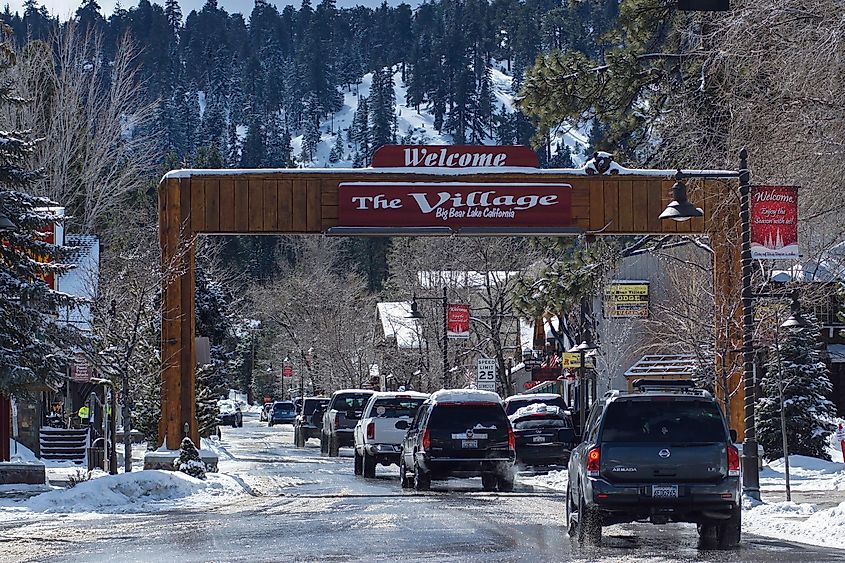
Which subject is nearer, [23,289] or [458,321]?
[23,289]

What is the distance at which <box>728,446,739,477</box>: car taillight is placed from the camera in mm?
16094

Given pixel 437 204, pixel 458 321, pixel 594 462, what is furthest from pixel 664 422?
pixel 458 321

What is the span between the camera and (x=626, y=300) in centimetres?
4662

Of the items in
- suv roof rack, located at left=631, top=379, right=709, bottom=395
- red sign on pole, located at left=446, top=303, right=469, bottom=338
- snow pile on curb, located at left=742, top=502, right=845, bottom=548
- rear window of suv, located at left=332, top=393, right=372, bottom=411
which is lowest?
snow pile on curb, located at left=742, top=502, right=845, bottom=548

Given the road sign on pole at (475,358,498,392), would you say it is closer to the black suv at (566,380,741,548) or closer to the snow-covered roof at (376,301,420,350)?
the snow-covered roof at (376,301,420,350)

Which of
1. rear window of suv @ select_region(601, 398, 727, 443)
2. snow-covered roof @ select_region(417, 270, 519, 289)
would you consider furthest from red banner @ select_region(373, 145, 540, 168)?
snow-covered roof @ select_region(417, 270, 519, 289)

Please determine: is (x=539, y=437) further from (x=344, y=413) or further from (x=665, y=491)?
(x=665, y=491)

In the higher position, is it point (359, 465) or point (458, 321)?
point (458, 321)

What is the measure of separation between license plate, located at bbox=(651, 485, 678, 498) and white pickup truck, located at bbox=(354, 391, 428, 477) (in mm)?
16847

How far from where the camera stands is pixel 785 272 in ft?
114

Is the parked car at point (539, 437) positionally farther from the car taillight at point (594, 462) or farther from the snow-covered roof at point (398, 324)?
the snow-covered roof at point (398, 324)

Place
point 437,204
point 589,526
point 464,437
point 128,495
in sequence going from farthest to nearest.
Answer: point 437,204, point 464,437, point 128,495, point 589,526

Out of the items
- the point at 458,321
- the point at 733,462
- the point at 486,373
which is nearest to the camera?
the point at 733,462

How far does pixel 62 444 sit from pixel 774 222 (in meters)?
23.3
